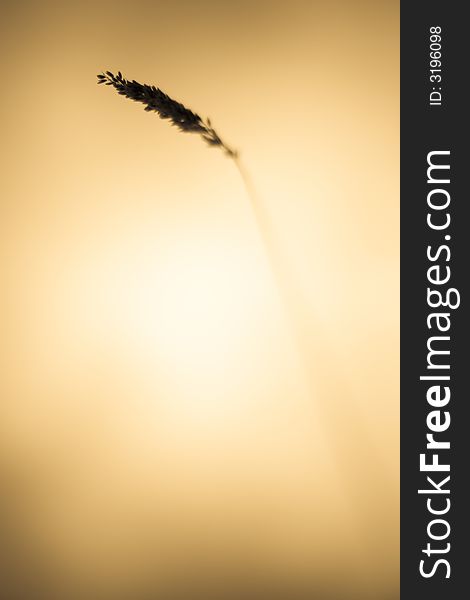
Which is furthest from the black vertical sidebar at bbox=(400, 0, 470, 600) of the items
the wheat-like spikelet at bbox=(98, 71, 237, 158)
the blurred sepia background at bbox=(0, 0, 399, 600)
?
the wheat-like spikelet at bbox=(98, 71, 237, 158)

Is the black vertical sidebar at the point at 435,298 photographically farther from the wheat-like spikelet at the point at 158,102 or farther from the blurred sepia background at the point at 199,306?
the wheat-like spikelet at the point at 158,102

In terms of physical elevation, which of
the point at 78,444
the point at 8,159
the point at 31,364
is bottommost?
the point at 78,444

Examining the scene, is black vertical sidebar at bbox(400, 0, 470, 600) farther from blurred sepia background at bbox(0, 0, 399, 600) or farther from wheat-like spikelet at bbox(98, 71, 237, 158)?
wheat-like spikelet at bbox(98, 71, 237, 158)

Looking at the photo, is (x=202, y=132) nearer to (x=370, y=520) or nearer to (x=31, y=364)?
(x=31, y=364)

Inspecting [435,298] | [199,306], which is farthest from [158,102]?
[435,298]

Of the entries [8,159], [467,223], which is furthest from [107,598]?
[467,223]

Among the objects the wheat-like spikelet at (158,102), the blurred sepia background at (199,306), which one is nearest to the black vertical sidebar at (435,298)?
the blurred sepia background at (199,306)
